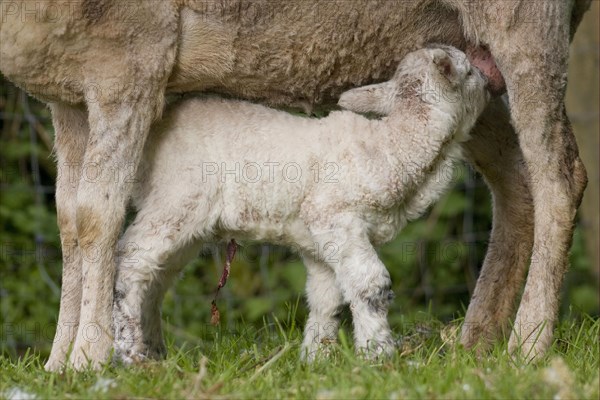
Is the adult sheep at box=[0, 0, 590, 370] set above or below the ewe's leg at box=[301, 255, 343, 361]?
above

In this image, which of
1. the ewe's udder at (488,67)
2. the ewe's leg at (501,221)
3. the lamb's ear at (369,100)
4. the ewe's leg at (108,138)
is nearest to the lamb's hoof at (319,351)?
the ewe's leg at (108,138)

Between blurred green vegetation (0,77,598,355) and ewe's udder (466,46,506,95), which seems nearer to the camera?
ewe's udder (466,46,506,95)

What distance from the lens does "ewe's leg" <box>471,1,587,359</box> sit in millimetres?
4691

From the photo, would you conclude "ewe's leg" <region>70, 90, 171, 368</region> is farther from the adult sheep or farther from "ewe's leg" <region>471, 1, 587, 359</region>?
"ewe's leg" <region>471, 1, 587, 359</region>

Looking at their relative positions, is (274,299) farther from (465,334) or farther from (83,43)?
(83,43)

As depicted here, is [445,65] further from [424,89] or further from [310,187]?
[310,187]

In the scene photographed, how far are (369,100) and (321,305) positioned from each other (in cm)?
78

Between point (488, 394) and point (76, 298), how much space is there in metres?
1.92

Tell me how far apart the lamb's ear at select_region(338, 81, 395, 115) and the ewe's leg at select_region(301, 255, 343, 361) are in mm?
582

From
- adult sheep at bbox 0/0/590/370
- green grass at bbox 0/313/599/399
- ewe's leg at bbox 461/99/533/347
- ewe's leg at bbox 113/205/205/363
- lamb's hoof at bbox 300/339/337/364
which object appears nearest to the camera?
green grass at bbox 0/313/599/399

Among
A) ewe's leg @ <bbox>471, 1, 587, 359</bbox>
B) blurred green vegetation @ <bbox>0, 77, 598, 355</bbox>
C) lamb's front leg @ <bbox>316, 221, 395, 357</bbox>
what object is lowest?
blurred green vegetation @ <bbox>0, 77, 598, 355</bbox>

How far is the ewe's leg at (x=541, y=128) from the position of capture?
4691 millimetres

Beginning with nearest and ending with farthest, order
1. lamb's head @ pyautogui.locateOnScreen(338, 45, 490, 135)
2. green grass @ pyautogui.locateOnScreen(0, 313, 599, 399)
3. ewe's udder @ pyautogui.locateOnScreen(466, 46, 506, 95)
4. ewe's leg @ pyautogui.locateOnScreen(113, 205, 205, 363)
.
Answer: green grass @ pyautogui.locateOnScreen(0, 313, 599, 399) < ewe's leg @ pyautogui.locateOnScreen(113, 205, 205, 363) < lamb's head @ pyautogui.locateOnScreen(338, 45, 490, 135) < ewe's udder @ pyautogui.locateOnScreen(466, 46, 506, 95)

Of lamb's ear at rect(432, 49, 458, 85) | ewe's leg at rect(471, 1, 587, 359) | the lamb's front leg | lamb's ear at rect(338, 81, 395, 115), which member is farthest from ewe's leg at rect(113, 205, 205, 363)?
ewe's leg at rect(471, 1, 587, 359)
